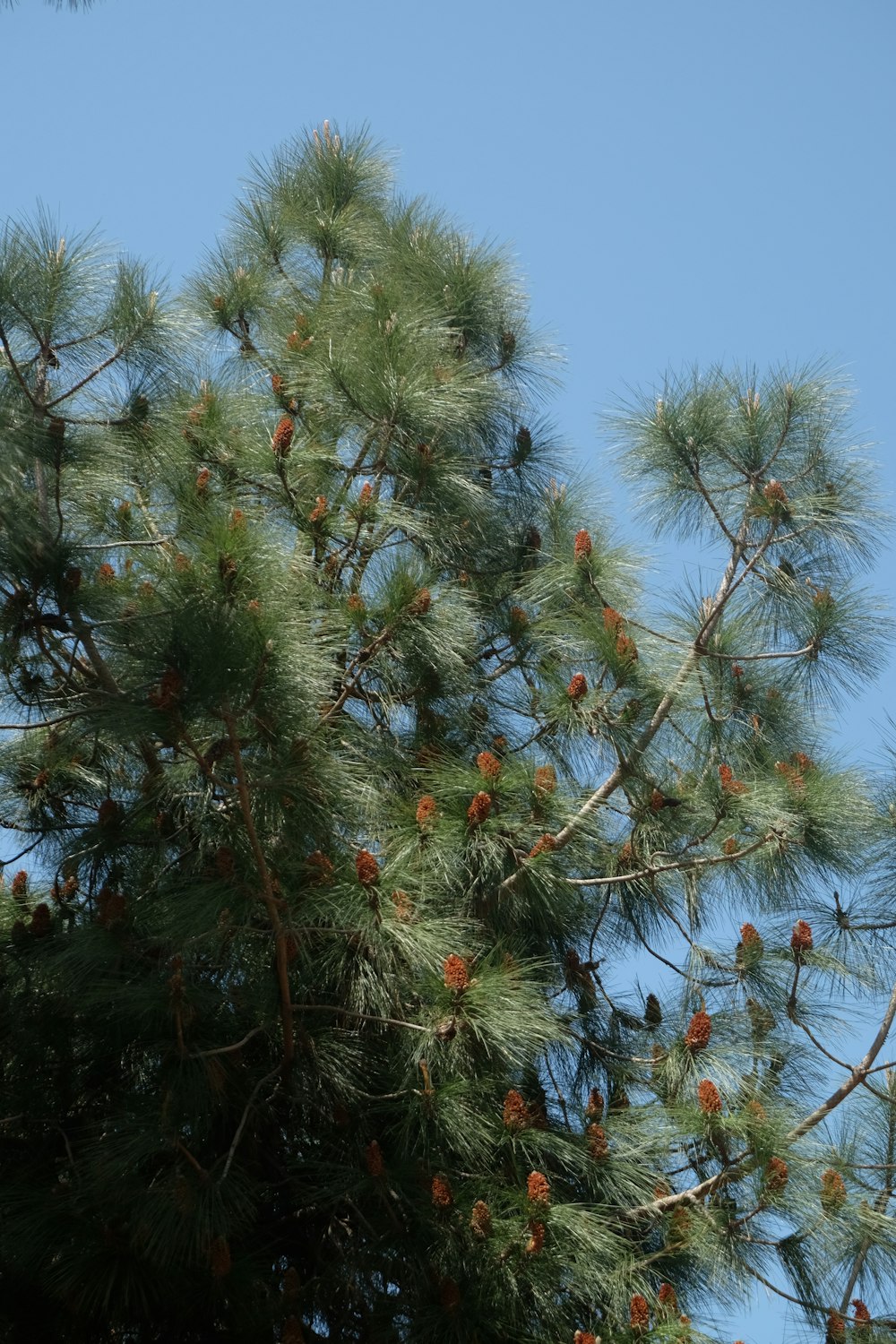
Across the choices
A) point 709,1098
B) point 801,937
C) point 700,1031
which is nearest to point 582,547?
point 801,937

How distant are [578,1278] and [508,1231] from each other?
0.22 meters

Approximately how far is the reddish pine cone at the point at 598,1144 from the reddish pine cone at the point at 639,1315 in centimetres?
43

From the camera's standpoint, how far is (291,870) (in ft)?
A: 10.8

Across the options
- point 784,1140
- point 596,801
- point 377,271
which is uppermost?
point 377,271

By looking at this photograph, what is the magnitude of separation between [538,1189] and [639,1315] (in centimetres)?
27

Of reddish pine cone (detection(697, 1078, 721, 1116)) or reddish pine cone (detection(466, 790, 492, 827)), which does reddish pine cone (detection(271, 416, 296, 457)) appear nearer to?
reddish pine cone (detection(466, 790, 492, 827))

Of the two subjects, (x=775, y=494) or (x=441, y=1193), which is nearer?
(x=441, y=1193)

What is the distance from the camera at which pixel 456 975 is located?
2979 millimetres

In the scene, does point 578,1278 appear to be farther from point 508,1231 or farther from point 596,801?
point 596,801

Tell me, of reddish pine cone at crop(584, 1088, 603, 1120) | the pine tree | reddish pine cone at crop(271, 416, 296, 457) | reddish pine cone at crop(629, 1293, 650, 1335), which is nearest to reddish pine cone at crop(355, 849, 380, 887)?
the pine tree

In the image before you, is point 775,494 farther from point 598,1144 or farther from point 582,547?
point 598,1144

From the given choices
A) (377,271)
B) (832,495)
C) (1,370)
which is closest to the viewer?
(1,370)

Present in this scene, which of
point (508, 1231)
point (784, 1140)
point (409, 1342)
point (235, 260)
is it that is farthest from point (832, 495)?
point (235, 260)

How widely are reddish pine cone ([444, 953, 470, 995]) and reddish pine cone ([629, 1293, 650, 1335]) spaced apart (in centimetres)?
61
